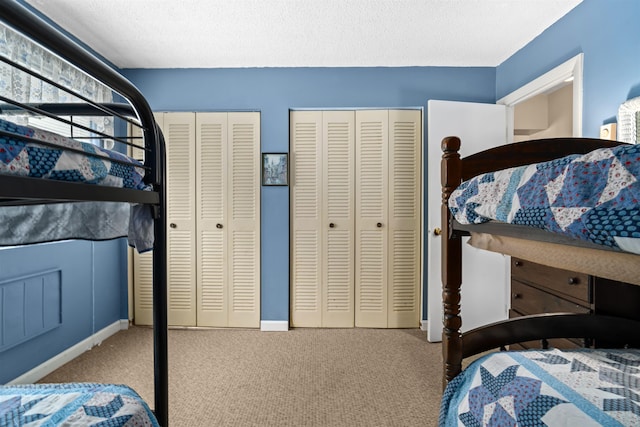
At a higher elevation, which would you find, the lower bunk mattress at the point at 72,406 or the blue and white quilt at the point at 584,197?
the blue and white quilt at the point at 584,197

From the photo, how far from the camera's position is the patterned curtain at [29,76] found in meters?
1.98

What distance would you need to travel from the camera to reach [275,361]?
8.11 feet

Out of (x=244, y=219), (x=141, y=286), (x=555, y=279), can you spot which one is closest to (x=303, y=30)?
(x=244, y=219)

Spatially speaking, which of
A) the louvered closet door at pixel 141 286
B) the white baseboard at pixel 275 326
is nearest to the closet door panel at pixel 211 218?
the white baseboard at pixel 275 326

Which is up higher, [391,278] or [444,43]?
[444,43]

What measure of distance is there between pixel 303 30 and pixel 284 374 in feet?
8.06

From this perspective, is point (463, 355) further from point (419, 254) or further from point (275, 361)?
point (419, 254)

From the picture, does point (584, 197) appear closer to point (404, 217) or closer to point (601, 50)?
point (601, 50)

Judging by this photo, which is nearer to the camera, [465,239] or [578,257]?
[578,257]

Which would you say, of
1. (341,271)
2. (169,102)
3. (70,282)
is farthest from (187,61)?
(341,271)

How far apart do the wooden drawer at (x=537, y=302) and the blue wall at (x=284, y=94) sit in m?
1.88

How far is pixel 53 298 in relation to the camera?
92.0 inches

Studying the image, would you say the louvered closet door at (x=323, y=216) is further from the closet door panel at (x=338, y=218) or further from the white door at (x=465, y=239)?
the white door at (x=465, y=239)

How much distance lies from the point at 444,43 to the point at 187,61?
7.28 ft
